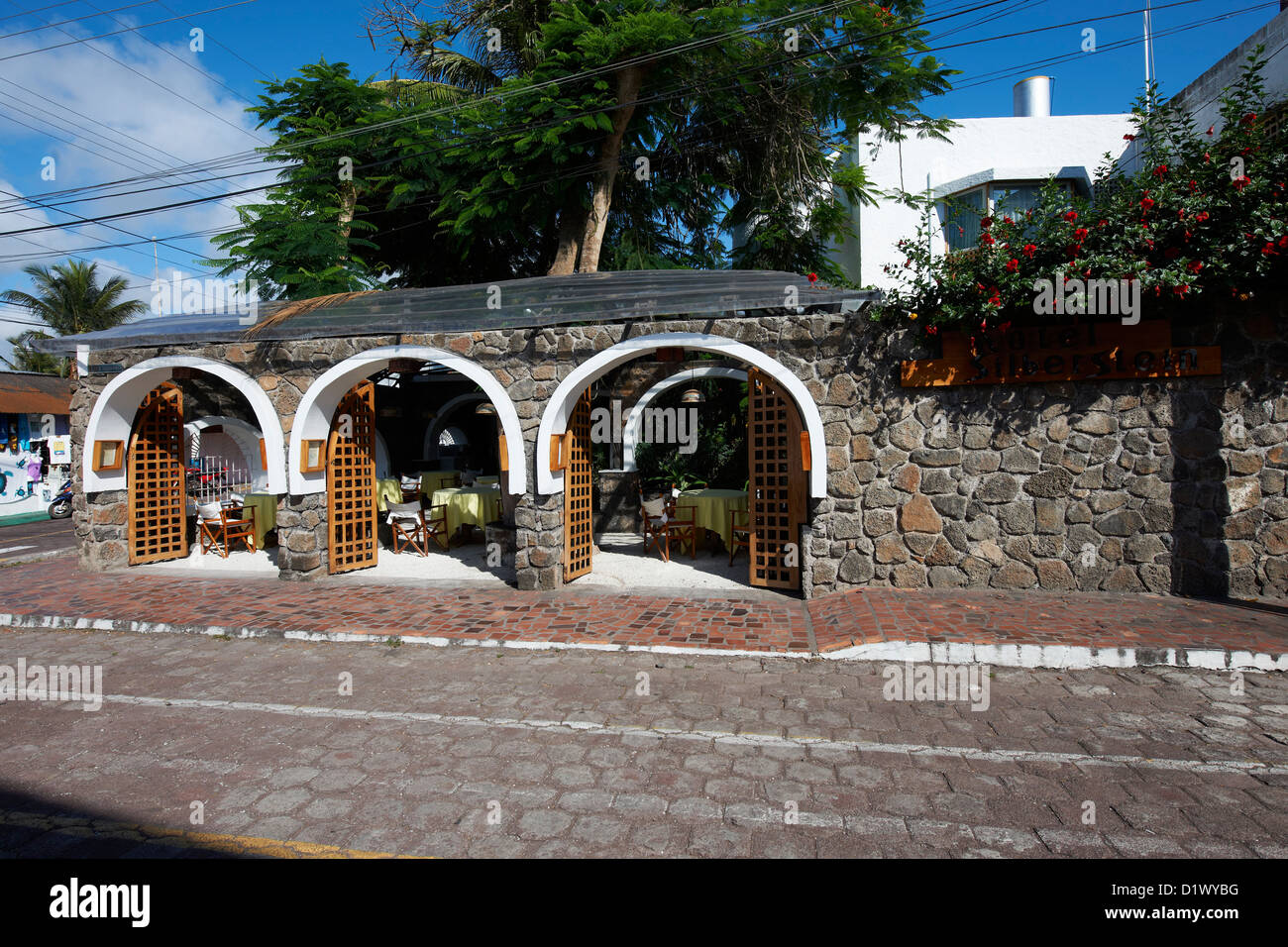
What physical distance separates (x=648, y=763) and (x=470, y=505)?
7.75 m

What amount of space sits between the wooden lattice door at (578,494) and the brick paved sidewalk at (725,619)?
30.3 inches

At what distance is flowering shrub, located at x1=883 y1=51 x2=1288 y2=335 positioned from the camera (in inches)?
238

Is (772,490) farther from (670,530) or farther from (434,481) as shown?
(434,481)

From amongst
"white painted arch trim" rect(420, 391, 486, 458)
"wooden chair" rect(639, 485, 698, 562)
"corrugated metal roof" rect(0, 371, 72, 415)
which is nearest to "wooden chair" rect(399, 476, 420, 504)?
"white painted arch trim" rect(420, 391, 486, 458)

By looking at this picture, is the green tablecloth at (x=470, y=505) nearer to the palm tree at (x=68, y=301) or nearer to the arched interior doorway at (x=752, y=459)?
the arched interior doorway at (x=752, y=459)

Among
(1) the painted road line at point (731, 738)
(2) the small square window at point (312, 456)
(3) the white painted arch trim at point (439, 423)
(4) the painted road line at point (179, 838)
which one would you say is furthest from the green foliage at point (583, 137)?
(4) the painted road line at point (179, 838)

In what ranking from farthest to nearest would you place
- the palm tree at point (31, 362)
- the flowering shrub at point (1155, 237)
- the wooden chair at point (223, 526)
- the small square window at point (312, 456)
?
the palm tree at point (31, 362) < the wooden chair at point (223, 526) < the small square window at point (312, 456) < the flowering shrub at point (1155, 237)

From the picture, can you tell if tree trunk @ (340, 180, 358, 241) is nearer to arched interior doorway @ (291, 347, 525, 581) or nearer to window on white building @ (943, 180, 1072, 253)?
arched interior doorway @ (291, 347, 525, 581)

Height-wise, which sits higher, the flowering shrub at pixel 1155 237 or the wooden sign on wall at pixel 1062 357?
the flowering shrub at pixel 1155 237

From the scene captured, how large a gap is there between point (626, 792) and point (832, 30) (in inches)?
507

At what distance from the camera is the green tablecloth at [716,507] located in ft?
31.3

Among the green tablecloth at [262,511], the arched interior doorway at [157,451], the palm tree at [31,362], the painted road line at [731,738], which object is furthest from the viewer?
the palm tree at [31,362]

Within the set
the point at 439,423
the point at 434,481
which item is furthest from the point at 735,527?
the point at 439,423

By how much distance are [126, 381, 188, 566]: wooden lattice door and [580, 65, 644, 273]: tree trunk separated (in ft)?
23.0
